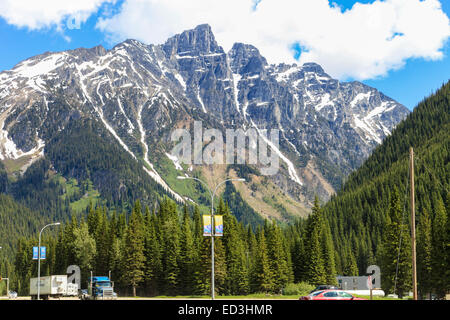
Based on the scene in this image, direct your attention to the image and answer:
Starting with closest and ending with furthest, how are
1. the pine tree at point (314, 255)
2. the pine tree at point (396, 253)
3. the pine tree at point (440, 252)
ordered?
1. the pine tree at point (440, 252)
2. the pine tree at point (396, 253)
3. the pine tree at point (314, 255)

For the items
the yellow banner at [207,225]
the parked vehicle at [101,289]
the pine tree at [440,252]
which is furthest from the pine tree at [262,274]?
the yellow banner at [207,225]

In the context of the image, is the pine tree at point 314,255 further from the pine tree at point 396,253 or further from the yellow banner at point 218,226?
the yellow banner at point 218,226

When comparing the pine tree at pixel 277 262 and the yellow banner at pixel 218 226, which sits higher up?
the yellow banner at pixel 218 226

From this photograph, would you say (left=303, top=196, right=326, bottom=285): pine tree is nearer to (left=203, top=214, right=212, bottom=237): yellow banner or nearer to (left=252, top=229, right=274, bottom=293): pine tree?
(left=252, top=229, right=274, bottom=293): pine tree

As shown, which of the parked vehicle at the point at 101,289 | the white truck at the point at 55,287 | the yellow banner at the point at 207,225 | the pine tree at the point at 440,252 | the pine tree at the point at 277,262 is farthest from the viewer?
the pine tree at the point at 277,262

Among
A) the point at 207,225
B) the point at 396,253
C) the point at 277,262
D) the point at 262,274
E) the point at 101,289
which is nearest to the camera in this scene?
the point at 207,225

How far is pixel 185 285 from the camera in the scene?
12056cm

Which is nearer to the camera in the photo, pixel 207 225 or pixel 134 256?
pixel 207 225

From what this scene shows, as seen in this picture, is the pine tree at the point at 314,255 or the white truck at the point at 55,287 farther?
the pine tree at the point at 314,255

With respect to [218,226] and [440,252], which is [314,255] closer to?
[440,252]

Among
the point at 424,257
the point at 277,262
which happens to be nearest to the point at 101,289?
the point at 277,262
